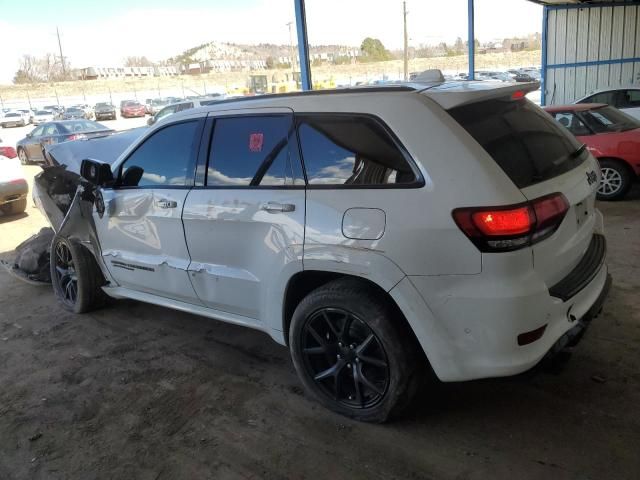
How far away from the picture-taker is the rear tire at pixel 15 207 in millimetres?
9984

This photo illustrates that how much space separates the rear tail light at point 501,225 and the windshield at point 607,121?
6.49 m

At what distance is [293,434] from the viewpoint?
2.92 metres

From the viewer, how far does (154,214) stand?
12.3 ft

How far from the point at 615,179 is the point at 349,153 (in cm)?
651

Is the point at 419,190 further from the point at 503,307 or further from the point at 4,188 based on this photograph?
the point at 4,188

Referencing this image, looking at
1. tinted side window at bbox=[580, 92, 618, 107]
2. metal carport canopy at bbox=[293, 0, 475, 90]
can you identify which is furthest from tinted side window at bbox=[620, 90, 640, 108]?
metal carport canopy at bbox=[293, 0, 475, 90]

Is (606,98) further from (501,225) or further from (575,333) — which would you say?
(501,225)

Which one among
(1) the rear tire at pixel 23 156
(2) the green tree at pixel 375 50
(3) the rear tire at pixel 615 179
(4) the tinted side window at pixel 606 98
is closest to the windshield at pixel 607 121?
(3) the rear tire at pixel 615 179

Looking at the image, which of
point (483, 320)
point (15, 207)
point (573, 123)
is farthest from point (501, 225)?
point (15, 207)

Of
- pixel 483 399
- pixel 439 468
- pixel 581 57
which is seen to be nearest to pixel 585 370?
pixel 483 399

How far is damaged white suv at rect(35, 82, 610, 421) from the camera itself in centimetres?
238

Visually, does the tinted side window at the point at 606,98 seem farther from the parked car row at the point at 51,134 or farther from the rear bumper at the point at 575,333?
the parked car row at the point at 51,134

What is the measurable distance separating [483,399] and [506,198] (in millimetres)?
1351

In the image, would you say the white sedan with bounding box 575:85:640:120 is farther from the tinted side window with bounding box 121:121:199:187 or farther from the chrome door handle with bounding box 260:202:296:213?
the chrome door handle with bounding box 260:202:296:213
